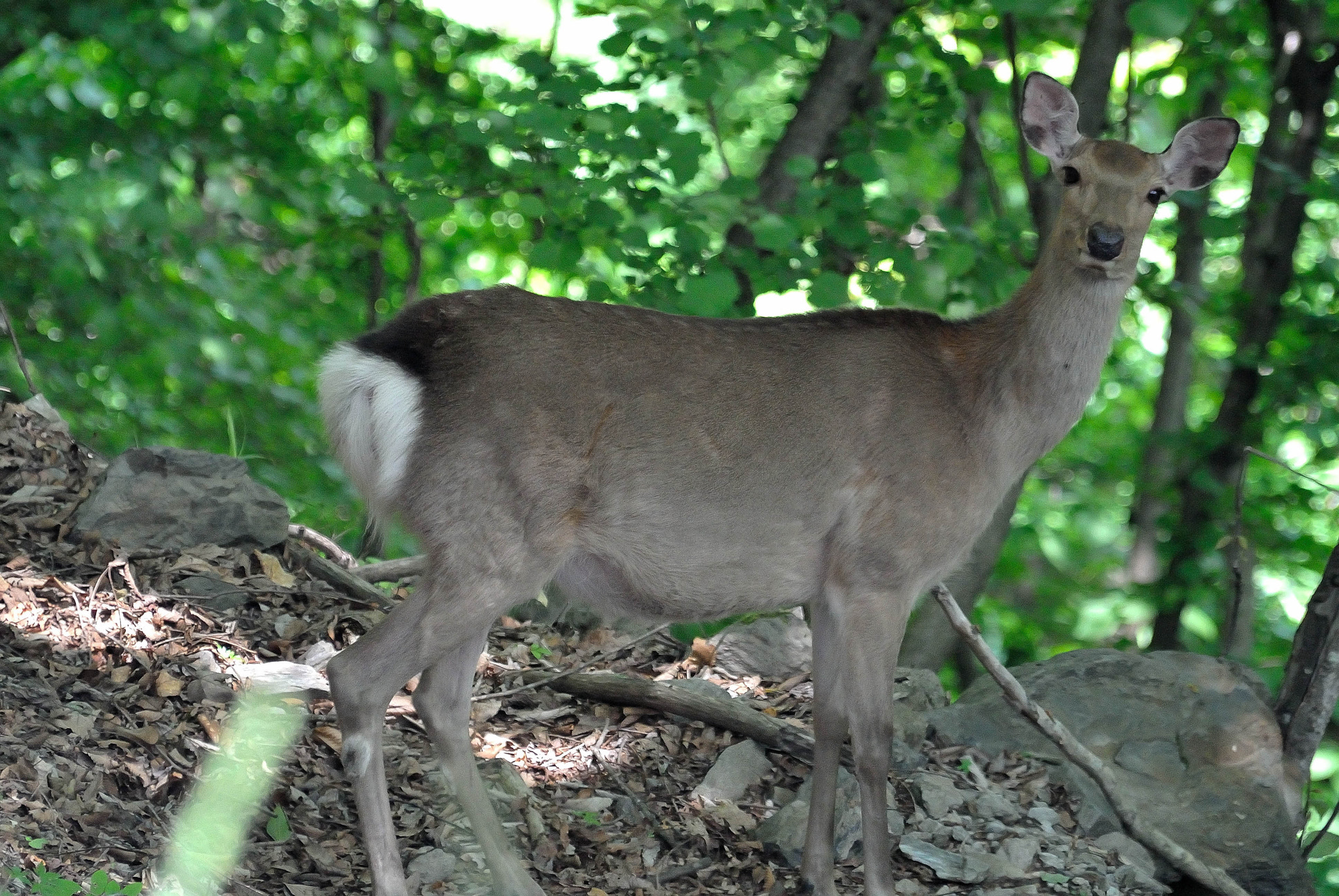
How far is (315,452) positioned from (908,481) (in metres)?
5.28

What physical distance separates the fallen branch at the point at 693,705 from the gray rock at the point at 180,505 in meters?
1.38

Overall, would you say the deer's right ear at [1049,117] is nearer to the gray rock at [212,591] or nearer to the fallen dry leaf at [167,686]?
the gray rock at [212,591]

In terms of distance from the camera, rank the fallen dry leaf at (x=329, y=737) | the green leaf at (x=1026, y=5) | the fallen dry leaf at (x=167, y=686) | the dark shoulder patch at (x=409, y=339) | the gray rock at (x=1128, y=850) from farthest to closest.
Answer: the green leaf at (x=1026, y=5), the gray rock at (x=1128, y=850), the fallen dry leaf at (x=329, y=737), the fallen dry leaf at (x=167, y=686), the dark shoulder patch at (x=409, y=339)

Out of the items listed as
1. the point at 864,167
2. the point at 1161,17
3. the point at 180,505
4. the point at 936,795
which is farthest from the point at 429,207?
the point at 936,795

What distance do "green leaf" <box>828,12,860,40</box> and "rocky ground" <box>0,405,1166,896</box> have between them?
10.0 ft

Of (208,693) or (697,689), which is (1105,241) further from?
(208,693)

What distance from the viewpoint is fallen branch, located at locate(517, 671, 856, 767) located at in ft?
17.2

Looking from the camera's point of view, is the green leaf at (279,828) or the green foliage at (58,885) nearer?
the green foliage at (58,885)

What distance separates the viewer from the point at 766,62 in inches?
245

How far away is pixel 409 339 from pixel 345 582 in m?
1.76

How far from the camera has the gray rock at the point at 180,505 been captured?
5395 mm

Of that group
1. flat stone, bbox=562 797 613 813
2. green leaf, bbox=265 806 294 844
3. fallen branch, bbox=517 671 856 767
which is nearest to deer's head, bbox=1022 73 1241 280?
fallen branch, bbox=517 671 856 767

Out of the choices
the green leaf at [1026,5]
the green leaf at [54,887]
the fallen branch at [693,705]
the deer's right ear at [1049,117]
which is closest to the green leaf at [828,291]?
the deer's right ear at [1049,117]

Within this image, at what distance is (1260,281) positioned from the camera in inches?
342
